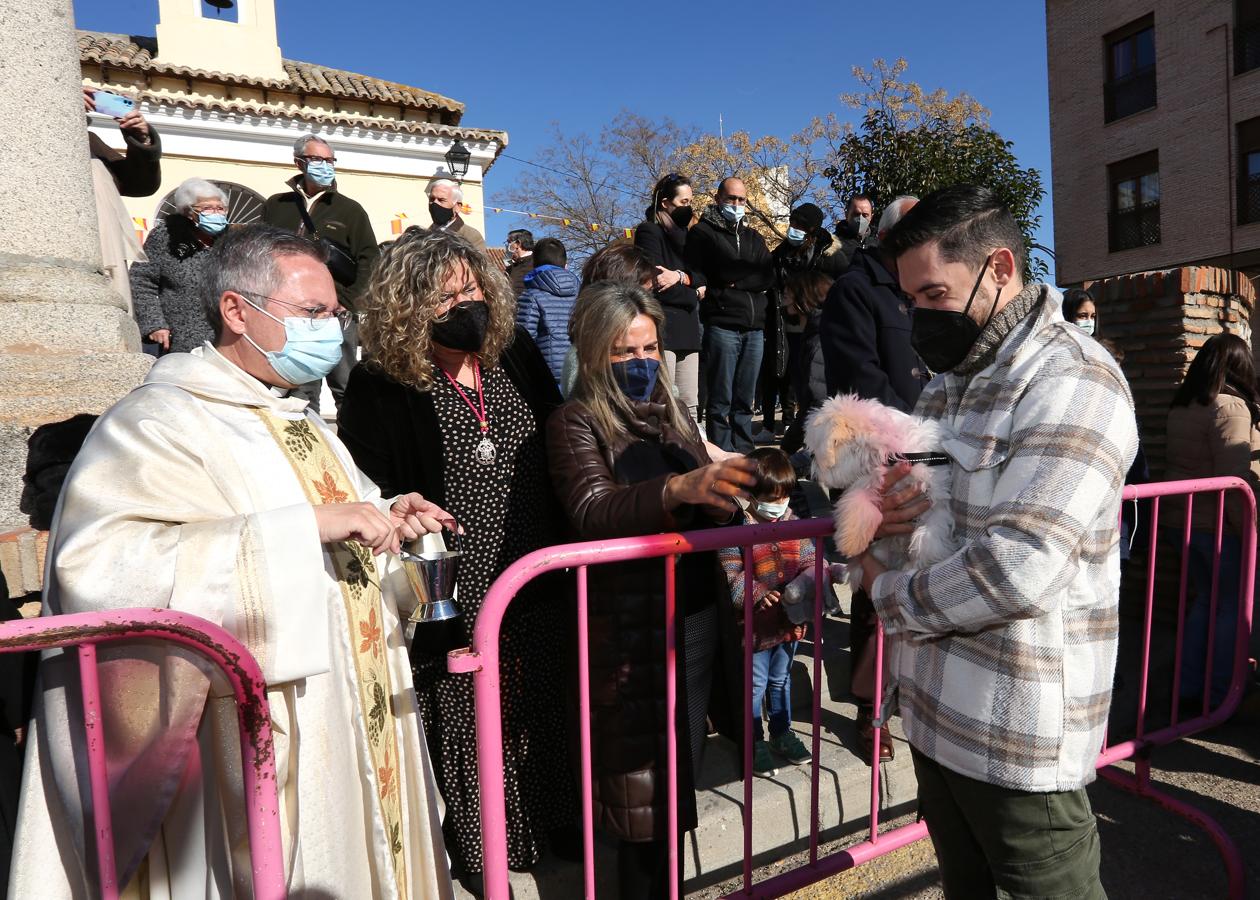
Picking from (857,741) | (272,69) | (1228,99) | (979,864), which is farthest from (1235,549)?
(1228,99)

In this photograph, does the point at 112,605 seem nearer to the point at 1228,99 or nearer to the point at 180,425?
the point at 180,425

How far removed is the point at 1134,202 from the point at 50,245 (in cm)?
2429

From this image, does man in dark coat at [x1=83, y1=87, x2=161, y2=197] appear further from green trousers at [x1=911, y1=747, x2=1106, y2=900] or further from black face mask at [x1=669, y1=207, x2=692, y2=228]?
green trousers at [x1=911, y1=747, x2=1106, y2=900]

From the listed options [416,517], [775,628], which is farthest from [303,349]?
[775,628]

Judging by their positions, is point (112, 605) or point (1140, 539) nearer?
point (112, 605)

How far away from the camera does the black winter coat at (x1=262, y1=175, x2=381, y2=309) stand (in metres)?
5.34

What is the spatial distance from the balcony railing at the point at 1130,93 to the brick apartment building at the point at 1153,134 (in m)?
0.03

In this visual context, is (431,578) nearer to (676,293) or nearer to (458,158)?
(676,293)

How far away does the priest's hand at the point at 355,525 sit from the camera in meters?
1.71

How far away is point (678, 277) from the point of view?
5527 mm

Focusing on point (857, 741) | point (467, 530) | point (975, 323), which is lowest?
point (857, 741)

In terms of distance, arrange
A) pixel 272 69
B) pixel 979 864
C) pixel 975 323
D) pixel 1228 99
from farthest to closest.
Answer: pixel 1228 99, pixel 272 69, pixel 979 864, pixel 975 323

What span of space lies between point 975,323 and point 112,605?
184 cm

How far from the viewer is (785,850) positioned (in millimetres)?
3020
